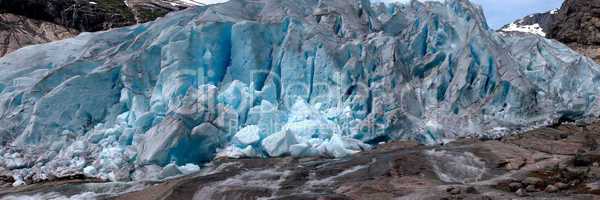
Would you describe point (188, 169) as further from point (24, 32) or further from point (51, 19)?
point (51, 19)

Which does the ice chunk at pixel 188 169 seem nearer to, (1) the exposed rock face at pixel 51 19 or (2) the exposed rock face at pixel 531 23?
(1) the exposed rock face at pixel 51 19

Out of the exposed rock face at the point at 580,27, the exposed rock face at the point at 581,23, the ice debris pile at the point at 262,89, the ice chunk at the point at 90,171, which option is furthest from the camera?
the exposed rock face at the point at 581,23

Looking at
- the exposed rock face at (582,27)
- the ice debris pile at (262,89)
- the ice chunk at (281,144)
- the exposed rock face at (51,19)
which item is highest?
the exposed rock face at (51,19)

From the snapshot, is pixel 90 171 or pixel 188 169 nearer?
pixel 188 169

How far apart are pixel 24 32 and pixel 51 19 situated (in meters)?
4.55

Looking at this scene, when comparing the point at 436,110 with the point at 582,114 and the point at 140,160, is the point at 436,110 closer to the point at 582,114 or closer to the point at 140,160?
the point at 582,114

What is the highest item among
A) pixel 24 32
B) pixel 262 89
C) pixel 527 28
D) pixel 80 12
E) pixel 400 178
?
pixel 80 12

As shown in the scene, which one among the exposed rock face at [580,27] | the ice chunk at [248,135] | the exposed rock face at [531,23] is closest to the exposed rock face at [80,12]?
the exposed rock face at [580,27]

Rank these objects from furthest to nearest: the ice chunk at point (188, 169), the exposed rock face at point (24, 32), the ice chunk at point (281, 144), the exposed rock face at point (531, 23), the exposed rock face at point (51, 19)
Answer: the exposed rock face at point (531, 23), the exposed rock face at point (51, 19), the exposed rock face at point (24, 32), the ice chunk at point (281, 144), the ice chunk at point (188, 169)

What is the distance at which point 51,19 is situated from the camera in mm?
59562

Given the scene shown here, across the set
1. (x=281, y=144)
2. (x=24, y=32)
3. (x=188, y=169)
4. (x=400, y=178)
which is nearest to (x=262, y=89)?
(x=281, y=144)

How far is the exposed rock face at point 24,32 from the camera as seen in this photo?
174 feet

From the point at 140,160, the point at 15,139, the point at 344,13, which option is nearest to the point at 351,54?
the point at 344,13

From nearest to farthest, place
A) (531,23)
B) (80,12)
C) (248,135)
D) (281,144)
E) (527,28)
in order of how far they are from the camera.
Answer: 1. (281,144)
2. (248,135)
3. (80,12)
4. (527,28)
5. (531,23)
